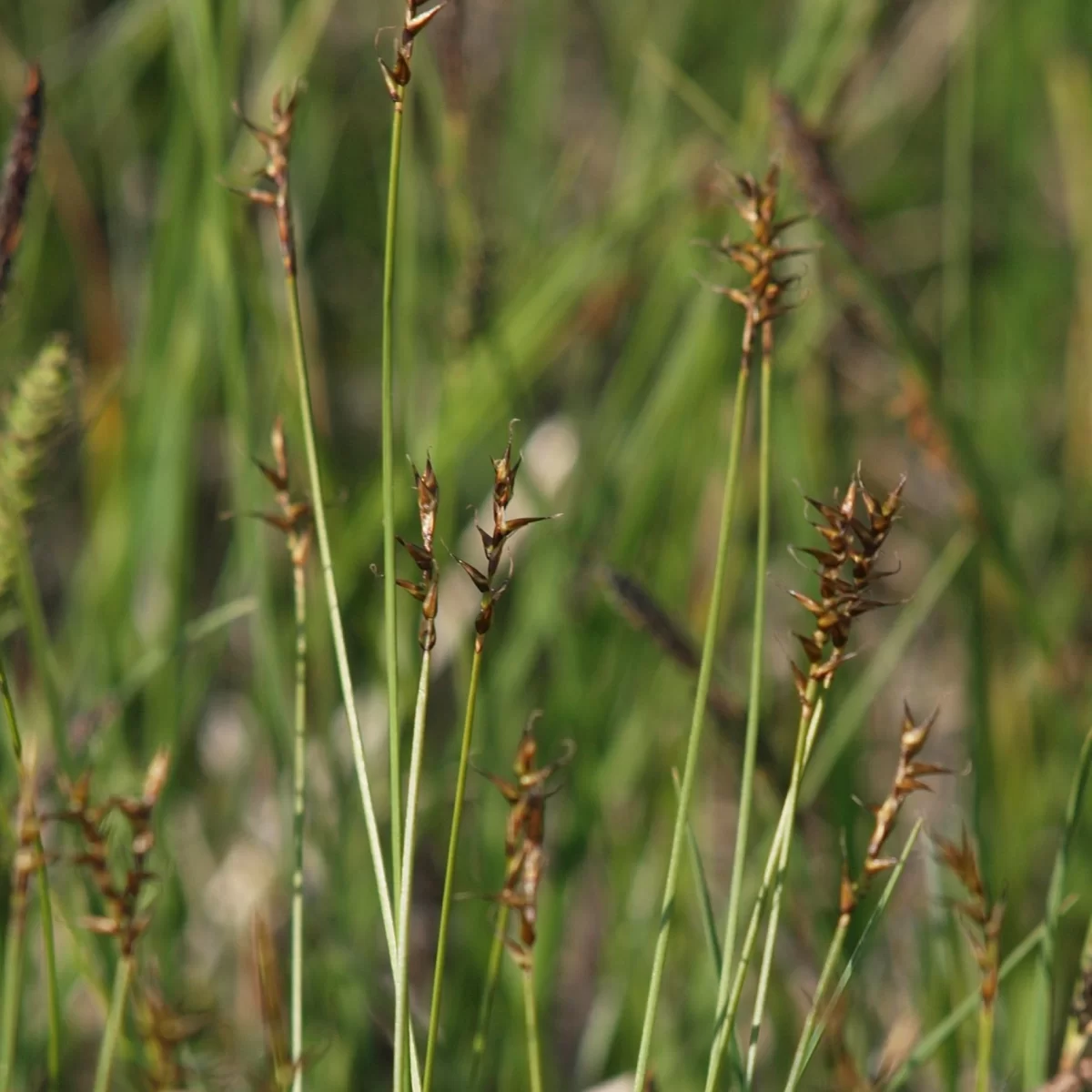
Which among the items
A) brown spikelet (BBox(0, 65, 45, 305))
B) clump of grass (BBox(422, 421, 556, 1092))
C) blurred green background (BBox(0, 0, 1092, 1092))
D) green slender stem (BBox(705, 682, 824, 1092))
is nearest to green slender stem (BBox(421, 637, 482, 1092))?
clump of grass (BBox(422, 421, 556, 1092))

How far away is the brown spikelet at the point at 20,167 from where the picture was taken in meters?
0.64

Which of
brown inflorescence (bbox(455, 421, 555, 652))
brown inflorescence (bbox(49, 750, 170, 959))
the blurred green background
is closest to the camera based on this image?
brown inflorescence (bbox(455, 421, 555, 652))

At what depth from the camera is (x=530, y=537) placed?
134 cm

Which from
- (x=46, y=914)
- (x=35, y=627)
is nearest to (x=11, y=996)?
(x=46, y=914)

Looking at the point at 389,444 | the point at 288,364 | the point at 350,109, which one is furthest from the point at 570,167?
the point at 350,109

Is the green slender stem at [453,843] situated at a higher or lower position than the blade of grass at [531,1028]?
higher

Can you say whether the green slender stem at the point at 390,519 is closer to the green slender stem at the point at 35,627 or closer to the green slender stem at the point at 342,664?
the green slender stem at the point at 342,664

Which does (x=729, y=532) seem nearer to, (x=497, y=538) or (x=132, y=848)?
(x=497, y=538)

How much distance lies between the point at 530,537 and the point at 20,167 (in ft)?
2.48

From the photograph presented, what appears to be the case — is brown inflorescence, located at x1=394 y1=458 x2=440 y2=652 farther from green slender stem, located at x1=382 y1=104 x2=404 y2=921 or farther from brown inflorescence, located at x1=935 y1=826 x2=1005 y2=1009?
brown inflorescence, located at x1=935 y1=826 x2=1005 y2=1009

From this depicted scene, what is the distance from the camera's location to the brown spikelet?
2.10ft

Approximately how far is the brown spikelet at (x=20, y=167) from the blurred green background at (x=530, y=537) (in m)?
0.13

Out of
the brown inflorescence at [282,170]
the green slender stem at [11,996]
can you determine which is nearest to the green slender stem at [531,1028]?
the green slender stem at [11,996]

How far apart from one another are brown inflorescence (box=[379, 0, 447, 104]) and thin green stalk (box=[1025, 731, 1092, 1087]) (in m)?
0.40
